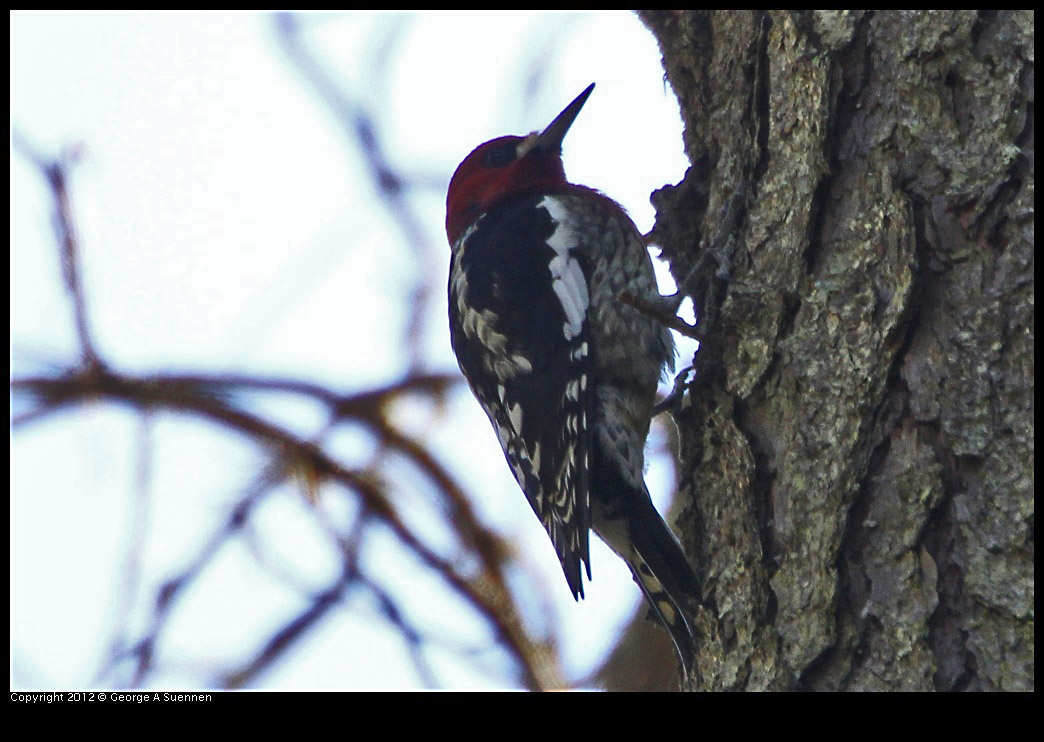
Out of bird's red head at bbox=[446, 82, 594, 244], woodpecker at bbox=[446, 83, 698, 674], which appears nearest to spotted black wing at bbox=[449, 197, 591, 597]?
woodpecker at bbox=[446, 83, 698, 674]

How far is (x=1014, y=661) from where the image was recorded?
1.83m

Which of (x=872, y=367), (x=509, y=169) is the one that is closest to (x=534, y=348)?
(x=509, y=169)

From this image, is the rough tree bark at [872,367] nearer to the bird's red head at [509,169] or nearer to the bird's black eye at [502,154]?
the bird's red head at [509,169]

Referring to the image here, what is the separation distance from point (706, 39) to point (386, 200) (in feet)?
8.42

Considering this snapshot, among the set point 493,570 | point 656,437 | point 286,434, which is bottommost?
point 493,570

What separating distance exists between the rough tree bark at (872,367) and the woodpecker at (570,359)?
374mm

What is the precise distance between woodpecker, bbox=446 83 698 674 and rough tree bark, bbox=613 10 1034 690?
374 mm

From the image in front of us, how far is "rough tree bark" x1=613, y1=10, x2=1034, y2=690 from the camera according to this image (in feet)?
6.42

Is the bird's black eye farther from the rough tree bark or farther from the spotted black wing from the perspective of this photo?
the rough tree bark

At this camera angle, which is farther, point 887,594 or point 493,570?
point 493,570

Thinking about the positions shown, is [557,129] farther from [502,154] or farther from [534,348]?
[534,348]
